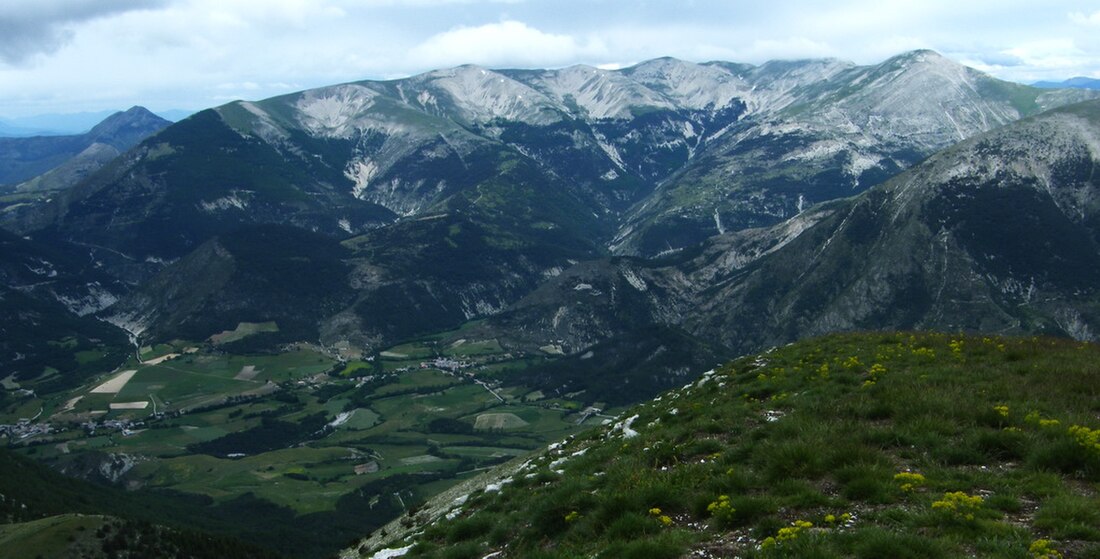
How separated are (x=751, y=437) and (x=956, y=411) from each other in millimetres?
6527

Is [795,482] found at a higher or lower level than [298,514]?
higher

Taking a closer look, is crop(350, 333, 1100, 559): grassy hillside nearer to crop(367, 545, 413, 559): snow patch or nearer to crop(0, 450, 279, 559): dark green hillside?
crop(367, 545, 413, 559): snow patch

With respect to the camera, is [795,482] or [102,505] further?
[102,505]

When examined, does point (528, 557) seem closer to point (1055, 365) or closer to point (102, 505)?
point (1055, 365)

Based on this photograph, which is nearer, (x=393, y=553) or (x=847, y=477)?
(x=847, y=477)

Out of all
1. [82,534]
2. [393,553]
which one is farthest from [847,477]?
[82,534]

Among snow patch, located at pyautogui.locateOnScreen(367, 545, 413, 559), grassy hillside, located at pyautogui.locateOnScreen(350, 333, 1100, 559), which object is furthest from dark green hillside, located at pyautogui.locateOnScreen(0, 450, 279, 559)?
snow patch, located at pyautogui.locateOnScreen(367, 545, 413, 559)

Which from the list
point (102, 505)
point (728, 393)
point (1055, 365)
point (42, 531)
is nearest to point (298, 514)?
point (102, 505)

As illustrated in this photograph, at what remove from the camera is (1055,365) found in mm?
29109

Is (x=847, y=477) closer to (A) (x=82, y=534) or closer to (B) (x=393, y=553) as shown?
(B) (x=393, y=553)

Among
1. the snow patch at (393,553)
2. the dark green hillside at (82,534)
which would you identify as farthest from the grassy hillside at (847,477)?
the dark green hillside at (82,534)

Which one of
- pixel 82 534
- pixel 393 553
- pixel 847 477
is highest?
pixel 847 477

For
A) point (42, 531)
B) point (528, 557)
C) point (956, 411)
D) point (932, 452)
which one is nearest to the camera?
point (528, 557)

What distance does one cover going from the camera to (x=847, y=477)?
19312mm
